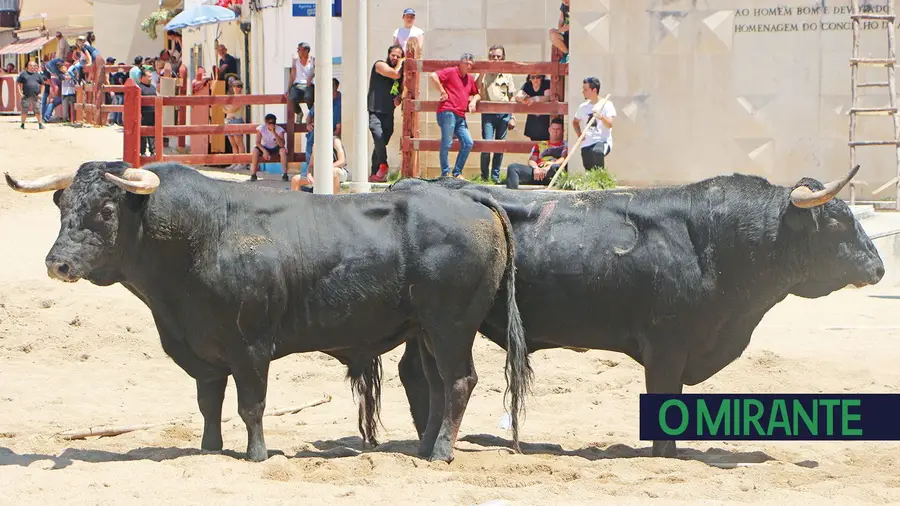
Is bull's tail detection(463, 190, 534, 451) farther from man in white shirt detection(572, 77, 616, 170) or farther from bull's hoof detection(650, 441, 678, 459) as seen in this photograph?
man in white shirt detection(572, 77, 616, 170)

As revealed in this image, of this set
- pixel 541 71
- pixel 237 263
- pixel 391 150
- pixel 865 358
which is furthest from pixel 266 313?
pixel 391 150

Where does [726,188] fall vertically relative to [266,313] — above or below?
above

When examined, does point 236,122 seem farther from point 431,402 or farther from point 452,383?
point 452,383

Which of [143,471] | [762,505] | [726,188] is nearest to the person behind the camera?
[762,505]

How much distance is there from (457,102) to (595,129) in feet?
5.58

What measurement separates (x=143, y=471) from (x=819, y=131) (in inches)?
423

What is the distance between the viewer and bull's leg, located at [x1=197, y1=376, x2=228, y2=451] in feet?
25.5

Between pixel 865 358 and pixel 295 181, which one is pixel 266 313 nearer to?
pixel 865 358

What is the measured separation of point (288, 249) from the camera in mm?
7566

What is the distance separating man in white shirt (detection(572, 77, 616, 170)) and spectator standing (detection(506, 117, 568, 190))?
0.45 metres

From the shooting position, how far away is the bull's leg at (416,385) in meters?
8.34

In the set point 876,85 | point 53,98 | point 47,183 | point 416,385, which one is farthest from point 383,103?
point 53,98

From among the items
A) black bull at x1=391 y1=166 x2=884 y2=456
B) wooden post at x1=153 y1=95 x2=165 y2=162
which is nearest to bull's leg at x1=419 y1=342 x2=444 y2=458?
black bull at x1=391 y1=166 x2=884 y2=456

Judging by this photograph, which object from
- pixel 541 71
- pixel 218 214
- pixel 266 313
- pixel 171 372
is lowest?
pixel 171 372
